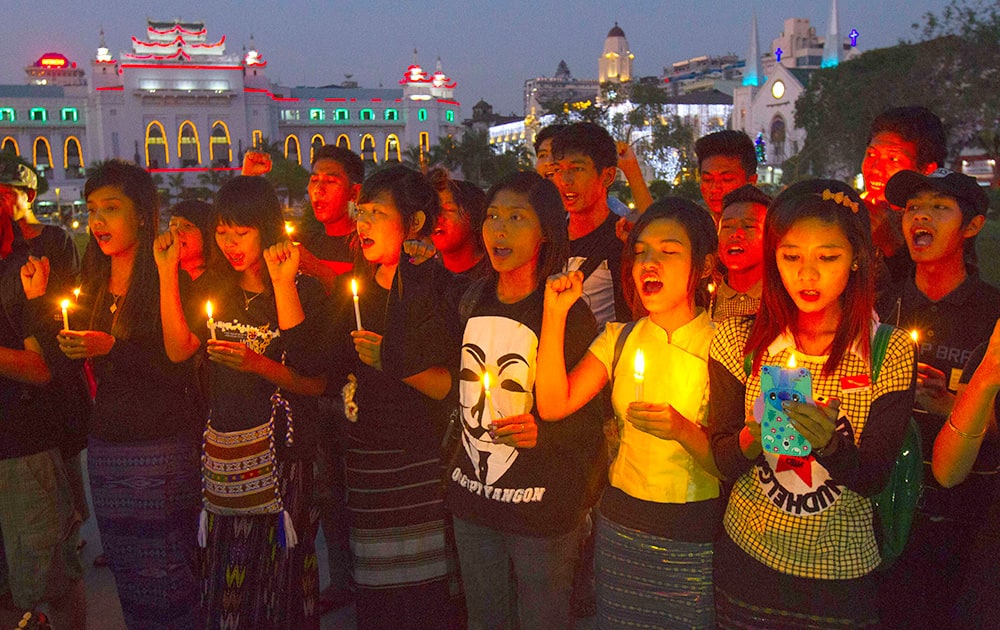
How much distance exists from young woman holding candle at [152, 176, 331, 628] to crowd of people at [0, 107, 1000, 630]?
1 centimetres

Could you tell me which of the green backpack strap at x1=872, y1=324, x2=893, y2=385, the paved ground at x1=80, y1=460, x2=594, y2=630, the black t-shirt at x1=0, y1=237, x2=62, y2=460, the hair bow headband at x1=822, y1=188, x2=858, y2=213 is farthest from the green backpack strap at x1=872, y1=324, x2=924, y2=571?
the black t-shirt at x1=0, y1=237, x2=62, y2=460

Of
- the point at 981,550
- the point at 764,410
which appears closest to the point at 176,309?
the point at 764,410

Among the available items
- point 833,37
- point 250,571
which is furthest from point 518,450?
point 833,37

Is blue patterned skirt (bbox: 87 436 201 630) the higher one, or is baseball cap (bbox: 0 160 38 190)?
baseball cap (bbox: 0 160 38 190)

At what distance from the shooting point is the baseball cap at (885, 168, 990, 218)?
266cm

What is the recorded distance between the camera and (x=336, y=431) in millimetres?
3893

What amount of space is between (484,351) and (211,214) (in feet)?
4.59

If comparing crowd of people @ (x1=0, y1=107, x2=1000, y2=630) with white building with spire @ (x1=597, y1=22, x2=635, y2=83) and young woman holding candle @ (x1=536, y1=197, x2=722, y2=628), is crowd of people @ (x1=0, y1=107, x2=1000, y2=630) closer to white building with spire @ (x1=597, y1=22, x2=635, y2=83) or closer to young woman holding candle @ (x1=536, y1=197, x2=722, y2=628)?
young woman holding candle @ (x1=536, y1=197, x2=722, y2=628)

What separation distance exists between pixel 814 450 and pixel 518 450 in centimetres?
102

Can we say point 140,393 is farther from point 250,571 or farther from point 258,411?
point 250,571

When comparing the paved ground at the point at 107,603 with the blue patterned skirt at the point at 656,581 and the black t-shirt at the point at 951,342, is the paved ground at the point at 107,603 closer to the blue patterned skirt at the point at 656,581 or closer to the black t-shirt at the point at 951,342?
the blue patterned skirt at the point at 656,581

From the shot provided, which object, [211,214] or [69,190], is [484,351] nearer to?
[211,214]

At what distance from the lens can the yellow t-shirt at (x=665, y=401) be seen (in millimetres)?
2354

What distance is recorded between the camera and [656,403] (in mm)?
2258
